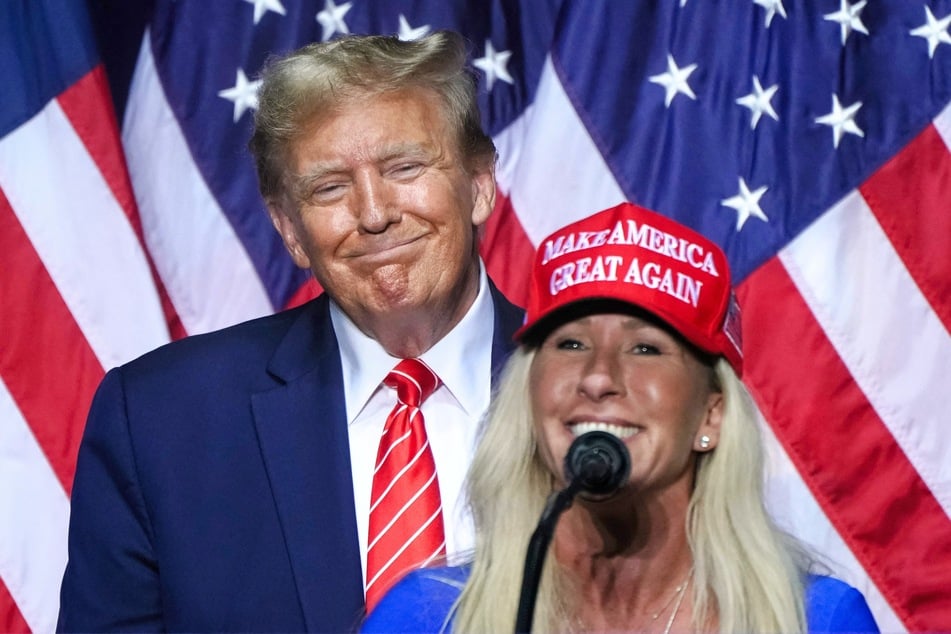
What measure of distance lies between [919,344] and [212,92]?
5.65 ft

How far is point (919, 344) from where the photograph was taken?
3.45 metres

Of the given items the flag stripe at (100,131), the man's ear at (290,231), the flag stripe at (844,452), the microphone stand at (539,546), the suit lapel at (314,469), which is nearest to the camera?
the microphone stand at (539,546)

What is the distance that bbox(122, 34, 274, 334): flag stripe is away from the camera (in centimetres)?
360

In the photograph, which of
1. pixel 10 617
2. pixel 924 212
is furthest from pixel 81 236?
pixel 924 212

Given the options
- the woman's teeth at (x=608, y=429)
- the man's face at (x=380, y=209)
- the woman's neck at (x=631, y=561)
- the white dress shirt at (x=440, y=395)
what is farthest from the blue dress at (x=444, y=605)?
the man's face at (x=380, y=209)

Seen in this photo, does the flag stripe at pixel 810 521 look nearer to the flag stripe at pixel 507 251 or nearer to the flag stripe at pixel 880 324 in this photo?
the flag stripe at pixel 880 324

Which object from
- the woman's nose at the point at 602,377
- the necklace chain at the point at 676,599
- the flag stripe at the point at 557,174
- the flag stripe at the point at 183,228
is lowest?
the necklace chain at the point at 676,599

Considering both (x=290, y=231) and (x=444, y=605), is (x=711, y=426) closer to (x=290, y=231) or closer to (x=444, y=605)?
(x=444, y=605)

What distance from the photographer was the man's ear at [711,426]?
1.98m

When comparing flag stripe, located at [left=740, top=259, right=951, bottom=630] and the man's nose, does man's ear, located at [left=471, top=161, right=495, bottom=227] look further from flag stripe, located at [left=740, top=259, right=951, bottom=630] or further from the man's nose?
flag stripe, located at [left=740, top=259, right=951, bottom=630]

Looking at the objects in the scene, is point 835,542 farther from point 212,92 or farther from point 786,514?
point 212,92

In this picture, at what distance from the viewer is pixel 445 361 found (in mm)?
2693

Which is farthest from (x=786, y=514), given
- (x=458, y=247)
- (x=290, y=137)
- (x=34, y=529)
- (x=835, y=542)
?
(x=34, y=529)

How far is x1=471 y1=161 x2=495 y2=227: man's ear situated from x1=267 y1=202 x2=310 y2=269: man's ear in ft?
1.02
